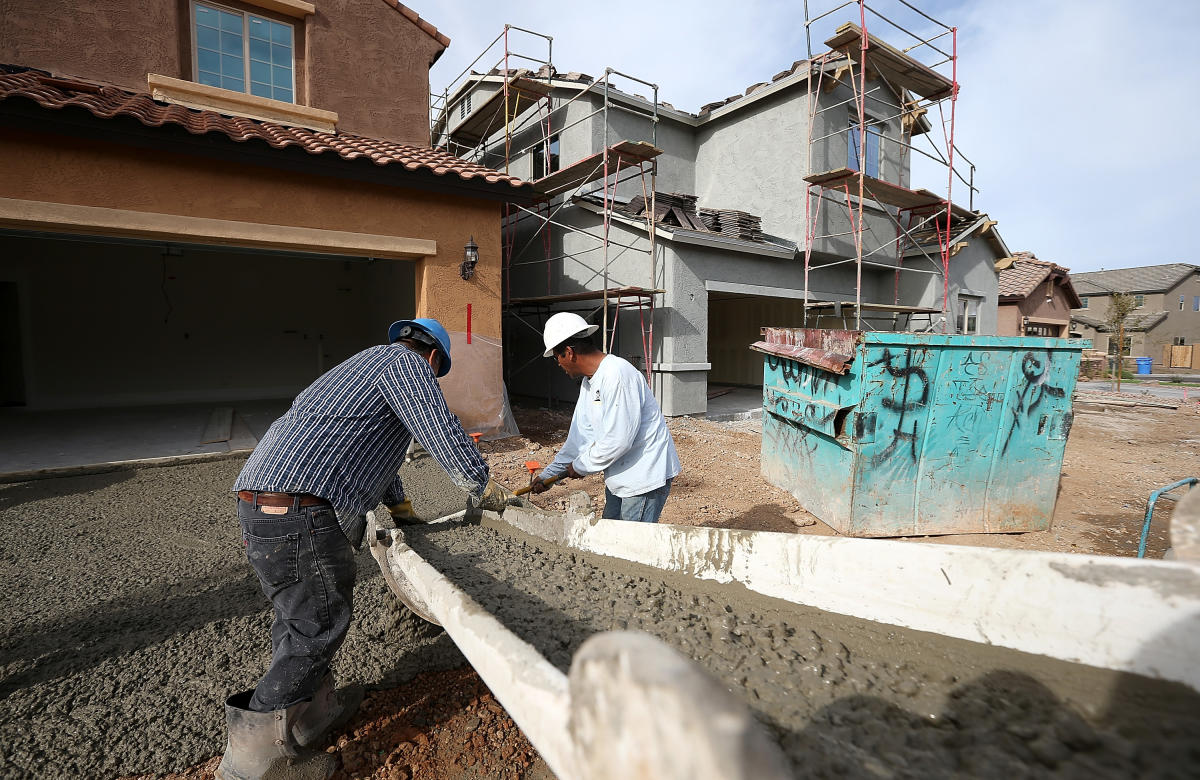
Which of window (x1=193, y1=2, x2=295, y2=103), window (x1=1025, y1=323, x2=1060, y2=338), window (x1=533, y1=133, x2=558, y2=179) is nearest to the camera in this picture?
window (x1=193, y1=2, x2=295, y2=103)

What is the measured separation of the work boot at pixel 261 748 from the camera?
1935 mm

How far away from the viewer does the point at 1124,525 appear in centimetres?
514

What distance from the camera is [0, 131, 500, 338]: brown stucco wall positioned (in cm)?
512

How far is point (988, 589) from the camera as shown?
1746 mm

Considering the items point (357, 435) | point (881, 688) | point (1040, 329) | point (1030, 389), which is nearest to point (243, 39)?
point (357, 435)

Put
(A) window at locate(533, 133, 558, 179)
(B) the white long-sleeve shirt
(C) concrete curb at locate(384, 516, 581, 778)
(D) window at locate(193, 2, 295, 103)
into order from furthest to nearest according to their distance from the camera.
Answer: (A) window at locate(533, 133, 558, 179), (D) window at locate(193, 2, 295, 103), (B) the white long-sleeve shirt, (C) concrete curb at locate(384, 516, 581, 778)

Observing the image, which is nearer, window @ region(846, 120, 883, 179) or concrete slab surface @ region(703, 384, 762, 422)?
concrete slab surface @ region(703, 384, 762, 422)

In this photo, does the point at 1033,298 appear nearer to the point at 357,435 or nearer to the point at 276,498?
the point at 357,435

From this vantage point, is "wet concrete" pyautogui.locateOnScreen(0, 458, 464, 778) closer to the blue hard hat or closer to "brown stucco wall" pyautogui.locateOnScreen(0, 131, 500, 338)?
the blue hard hat

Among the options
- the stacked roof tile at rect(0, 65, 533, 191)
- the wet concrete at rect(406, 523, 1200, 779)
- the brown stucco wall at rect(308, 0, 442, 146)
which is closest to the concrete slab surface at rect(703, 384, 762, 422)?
the stacked roof tile at rect(0, 65, 533, 191)

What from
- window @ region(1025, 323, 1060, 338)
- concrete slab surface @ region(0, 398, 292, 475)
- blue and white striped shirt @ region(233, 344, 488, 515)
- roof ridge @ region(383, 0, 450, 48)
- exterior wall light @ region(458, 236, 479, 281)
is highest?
roof ridge @ region(383, 0, 450, 48)

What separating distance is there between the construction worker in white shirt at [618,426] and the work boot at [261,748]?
5.55ft

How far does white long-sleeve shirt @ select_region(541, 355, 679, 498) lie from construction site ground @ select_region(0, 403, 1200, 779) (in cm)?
122

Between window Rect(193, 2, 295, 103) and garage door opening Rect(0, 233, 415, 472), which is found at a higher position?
window Rect(193, 2, 295, 103)
